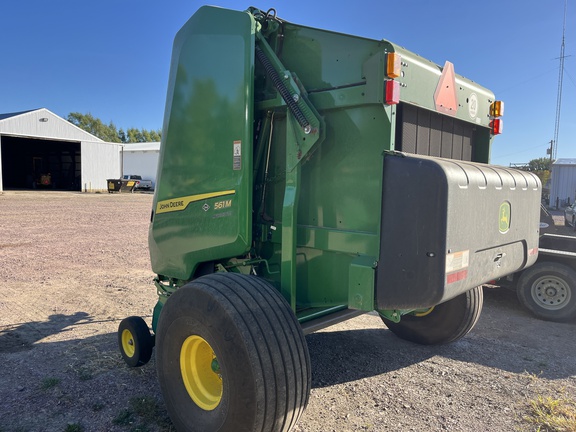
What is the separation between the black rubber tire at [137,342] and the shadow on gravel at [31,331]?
120 cm

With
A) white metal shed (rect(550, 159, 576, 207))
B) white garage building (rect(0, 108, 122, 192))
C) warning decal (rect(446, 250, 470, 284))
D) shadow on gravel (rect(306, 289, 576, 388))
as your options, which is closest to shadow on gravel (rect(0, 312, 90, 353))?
shadow on gravel (rect(306, 289, 576, 388))

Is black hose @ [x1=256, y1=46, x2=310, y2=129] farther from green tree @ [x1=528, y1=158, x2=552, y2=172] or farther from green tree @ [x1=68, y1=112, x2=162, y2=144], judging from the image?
green tree @ [x1=68, y1=112, x2=162, y2=144]

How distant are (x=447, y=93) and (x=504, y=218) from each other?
36.6 inches

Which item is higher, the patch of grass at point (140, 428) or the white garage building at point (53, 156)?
the white garage building at point (53, 156)

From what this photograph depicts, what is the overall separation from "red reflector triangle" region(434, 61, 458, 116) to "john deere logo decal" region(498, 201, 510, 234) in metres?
0.74

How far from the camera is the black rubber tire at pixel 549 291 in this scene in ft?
17.5

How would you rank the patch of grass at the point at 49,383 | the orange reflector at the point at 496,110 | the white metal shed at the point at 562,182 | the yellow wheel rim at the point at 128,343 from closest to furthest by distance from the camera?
the patch of grass at the point at 49,383
the orange reflector at the point at 496,110
the yellow wheel rim at the point at 128,343
the white metal shed at the point at 562,182

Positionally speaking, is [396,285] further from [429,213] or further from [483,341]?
[483,341]

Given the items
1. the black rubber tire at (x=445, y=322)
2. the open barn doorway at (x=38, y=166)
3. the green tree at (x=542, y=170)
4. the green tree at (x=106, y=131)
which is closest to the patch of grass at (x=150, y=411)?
the black rubber tire at (x=445, y=322)

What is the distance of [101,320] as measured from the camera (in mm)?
4969

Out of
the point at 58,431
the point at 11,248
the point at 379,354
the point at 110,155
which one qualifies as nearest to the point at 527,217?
the point at 379,354

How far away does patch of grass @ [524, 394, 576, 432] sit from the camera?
2.87 m

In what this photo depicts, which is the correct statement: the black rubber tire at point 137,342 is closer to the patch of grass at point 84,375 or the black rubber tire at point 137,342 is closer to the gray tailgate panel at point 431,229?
the patch of grass at point 84,375

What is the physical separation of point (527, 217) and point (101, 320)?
438 centimetres
